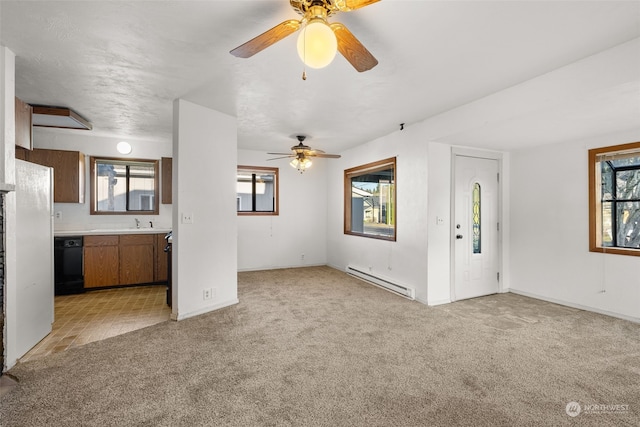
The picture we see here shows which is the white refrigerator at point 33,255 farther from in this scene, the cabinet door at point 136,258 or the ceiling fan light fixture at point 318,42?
the ceiling fan light fixture at point 318,42

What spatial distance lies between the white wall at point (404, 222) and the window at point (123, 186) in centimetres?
393

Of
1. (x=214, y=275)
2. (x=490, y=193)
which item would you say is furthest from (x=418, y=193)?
(x=214, y=275)

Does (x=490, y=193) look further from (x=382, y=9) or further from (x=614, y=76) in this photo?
(x=382, y=9)

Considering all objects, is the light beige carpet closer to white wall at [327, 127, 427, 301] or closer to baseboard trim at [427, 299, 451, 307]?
baseboard trim at [427, 299, 451, 307]

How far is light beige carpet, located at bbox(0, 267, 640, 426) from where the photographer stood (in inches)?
73.8

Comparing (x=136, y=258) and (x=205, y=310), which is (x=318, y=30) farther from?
(x=136, y=258)

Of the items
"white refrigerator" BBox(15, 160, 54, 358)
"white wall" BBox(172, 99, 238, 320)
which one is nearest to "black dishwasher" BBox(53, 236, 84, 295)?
"white refrigerator" BBox(15, 160, 54, 358)

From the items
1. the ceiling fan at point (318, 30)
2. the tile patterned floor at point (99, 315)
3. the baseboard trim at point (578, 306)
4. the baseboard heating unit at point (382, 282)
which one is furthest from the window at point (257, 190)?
the baseboard trim at point (578, 306)

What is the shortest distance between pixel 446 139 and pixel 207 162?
3164mm

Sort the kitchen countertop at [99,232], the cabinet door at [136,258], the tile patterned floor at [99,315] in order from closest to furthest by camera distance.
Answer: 1. the tile patterned floor at [99,315]
2. the kitchen countertop at [99,232]
3. the cabinet door at [136,258]

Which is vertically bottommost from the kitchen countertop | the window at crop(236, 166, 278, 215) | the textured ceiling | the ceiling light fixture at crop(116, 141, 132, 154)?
the kitchen countertop

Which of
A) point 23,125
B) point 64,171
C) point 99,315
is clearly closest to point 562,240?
point 99,315

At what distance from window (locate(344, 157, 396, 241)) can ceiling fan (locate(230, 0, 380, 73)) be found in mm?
3201

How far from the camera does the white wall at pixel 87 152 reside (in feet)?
16.2
